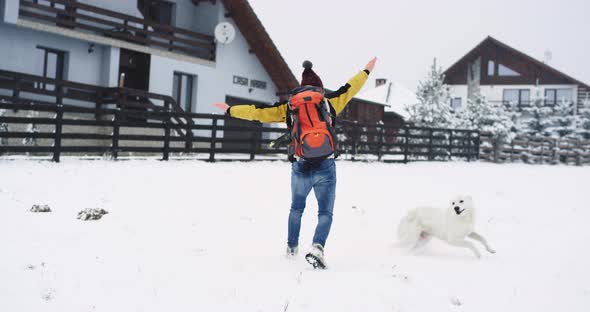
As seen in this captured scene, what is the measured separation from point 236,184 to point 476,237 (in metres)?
5.37

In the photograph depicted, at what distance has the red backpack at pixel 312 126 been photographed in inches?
193

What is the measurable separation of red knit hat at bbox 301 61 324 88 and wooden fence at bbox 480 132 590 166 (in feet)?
66.2

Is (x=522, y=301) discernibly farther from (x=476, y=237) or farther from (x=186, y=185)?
(x=186, y=185)

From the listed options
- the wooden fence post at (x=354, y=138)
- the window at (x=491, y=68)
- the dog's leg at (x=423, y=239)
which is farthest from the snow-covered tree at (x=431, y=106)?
the dog's leg at (x=423, y=239)

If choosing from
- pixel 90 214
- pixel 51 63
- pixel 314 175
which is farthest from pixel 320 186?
pixel 51 63

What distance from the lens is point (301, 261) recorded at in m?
5.24

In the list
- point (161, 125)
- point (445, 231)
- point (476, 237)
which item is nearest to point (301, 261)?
point (445, 231)

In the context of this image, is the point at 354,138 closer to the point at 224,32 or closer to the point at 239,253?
the point at 224,32

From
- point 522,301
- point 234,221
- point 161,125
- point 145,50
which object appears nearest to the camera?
point 522,301

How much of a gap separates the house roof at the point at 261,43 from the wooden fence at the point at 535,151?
901 centimetres

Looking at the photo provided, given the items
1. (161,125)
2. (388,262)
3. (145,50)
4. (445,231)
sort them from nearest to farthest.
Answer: (388,262) < (445,231) < (161,125) < (145,50)

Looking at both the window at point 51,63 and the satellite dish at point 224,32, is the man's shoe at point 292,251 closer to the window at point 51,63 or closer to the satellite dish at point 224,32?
the window at point 51,63

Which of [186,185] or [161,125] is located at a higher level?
[161,125]

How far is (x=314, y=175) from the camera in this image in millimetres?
5059
